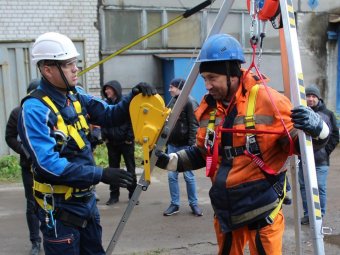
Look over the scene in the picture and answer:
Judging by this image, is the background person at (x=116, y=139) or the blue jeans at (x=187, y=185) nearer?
the blue jeans at (x=187, y=185)

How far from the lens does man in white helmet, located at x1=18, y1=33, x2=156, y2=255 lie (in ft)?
9.95

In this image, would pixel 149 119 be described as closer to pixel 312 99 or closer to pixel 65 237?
pixel 65 237

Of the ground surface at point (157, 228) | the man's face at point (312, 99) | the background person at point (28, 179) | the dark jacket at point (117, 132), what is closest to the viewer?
the background person at point (28, 179)

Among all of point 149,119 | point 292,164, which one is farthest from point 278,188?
point 149,119

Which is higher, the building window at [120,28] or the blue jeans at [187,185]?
the building window at [120,28]

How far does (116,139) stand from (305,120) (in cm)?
483

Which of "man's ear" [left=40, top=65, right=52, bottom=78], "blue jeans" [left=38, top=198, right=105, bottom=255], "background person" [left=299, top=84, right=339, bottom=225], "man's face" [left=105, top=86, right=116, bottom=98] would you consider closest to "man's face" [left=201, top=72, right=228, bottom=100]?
"man's ear" [left=40, top=65, right=52, bottom=78]

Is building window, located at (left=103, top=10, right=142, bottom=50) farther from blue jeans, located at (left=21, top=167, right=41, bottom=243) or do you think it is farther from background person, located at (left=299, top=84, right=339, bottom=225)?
blue jeans, located at (left=21, top=167, right=41, bottom=243)

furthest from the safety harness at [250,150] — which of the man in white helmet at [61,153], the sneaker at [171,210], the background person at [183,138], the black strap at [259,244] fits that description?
the sneaker at [171,210]

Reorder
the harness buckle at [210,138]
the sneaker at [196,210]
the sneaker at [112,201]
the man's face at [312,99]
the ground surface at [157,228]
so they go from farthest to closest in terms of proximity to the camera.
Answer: the sneaker at [112,201]
the sneaker at [196,210]
the man's face at [312,99]
the ground surface at [157,228]
the harness buckle at [210,138]

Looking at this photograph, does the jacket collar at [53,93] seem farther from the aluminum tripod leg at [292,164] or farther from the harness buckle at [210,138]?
the aluminum tripod leg at [292,164]

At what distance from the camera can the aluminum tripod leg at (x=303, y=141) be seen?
→ 100.0 inches

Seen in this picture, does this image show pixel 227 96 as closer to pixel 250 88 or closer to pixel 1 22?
pixel 250 88

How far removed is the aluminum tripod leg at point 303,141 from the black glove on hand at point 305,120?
8cm
